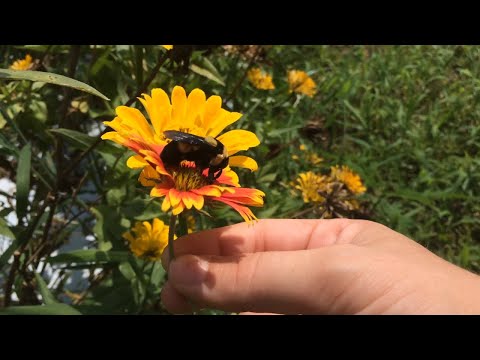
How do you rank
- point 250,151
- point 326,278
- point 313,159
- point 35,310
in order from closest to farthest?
point 326,278, point 35,310, point 250,151, point 313,159

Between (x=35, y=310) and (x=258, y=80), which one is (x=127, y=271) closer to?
(x=35, y=310)

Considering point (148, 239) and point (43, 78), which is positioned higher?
point (43, 78)

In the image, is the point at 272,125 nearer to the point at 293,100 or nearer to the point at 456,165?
the point at 293,100

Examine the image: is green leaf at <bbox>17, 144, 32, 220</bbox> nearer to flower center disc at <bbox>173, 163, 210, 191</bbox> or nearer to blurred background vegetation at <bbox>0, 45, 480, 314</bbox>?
blurred background vegetation at <bbox>0, 45, 480, 314</bbox>

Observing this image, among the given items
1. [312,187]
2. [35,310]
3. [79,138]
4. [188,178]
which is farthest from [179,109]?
[312,187]

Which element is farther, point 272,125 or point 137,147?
point 272,125

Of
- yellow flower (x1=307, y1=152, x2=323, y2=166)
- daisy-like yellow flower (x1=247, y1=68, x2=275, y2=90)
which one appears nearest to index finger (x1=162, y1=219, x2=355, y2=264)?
yellow flower (x1=307, y1=152, x2=323, y2=166)
